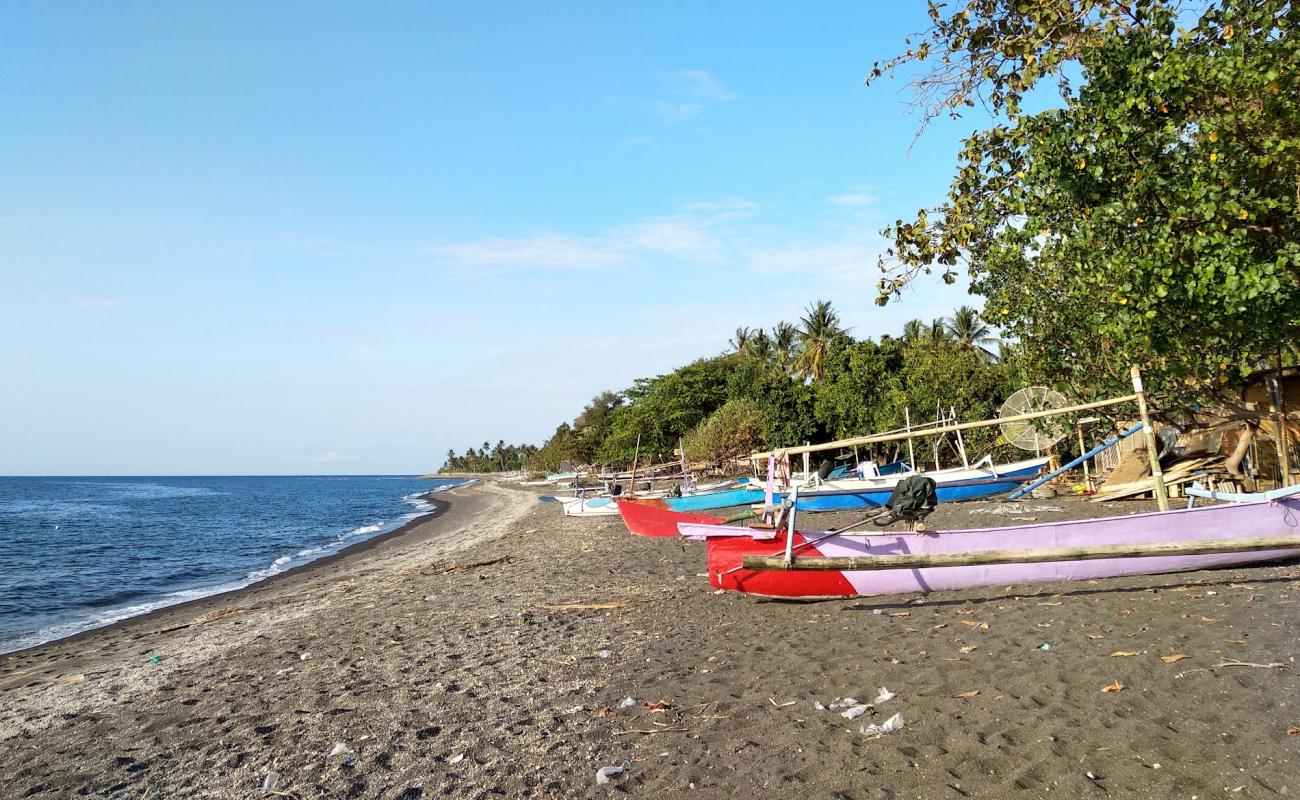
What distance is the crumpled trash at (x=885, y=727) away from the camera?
16.5 feet

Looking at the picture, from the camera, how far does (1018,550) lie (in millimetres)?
8125

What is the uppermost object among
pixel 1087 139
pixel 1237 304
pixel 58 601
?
pixel 1087 139

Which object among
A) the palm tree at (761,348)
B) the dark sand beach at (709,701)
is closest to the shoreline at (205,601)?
the dark sand beach at (709,701)

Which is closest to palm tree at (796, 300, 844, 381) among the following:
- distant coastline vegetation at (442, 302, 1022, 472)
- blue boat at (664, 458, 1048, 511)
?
distant coastline vegetation at (442, 302, 1022, 472)

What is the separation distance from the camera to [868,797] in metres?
4.20

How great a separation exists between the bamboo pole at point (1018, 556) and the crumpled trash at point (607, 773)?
408 cm

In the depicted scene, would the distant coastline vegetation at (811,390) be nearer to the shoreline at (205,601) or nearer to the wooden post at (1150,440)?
the wooden post at (1150,440)

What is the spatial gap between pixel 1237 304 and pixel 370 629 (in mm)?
11142

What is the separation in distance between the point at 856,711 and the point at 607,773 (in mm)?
1942

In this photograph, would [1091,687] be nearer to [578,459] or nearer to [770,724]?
[770,724]

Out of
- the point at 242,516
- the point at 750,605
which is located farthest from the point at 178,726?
the point at 242,516

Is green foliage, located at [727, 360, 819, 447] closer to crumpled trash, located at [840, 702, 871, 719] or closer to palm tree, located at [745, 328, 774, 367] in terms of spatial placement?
palm tree, located at [745, 328, 774, 367]

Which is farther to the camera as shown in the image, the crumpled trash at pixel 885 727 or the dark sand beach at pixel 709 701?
the crumpled trash at pixel 885 727

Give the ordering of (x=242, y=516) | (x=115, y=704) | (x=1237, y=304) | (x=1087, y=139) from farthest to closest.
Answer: (x=242, y=516) → (x=115, y=704) → (x=1087, y=139) → (x=1237, y=304)
